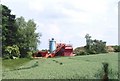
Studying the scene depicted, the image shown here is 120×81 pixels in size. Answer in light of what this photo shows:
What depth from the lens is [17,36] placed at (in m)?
92.1

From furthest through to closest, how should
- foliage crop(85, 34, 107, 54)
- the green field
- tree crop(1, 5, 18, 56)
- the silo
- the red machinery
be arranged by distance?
1. the silo
2. foliage crop(85, 34, 107, 54)
3. the red machinery
4. tree crop(1, 5, 18, 56)
5. the green field

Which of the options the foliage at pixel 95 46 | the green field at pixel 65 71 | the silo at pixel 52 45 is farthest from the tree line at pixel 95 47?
the green field at pixel 65 71

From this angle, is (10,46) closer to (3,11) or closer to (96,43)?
(3,11)

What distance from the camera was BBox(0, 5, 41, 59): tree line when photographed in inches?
3164

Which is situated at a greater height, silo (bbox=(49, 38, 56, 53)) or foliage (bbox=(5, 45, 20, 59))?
silo (bbox=(49, 38, 56, 53))

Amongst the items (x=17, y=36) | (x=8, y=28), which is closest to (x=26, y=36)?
(x=17, y=36)

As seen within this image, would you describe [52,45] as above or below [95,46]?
above

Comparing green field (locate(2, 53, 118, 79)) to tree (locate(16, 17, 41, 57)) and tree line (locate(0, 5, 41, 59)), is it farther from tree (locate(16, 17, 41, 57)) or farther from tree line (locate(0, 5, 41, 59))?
tree (locate(16, 17, 41, 57))

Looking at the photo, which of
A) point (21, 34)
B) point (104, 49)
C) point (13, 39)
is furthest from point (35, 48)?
point (104, 49)

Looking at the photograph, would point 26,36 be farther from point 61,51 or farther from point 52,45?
point 61,51

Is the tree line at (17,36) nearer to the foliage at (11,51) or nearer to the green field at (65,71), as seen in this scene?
the foliage at (11,51)

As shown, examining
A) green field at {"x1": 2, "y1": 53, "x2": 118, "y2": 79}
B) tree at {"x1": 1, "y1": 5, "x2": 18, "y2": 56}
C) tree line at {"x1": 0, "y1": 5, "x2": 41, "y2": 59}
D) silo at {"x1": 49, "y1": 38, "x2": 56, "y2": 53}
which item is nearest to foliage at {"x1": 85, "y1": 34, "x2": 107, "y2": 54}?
silo at {"x1": 49, "y1": 38, "x2": 56, "y2": 53}

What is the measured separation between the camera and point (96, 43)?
86.8 m

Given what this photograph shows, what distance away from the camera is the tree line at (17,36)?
80.4 meters
